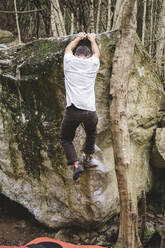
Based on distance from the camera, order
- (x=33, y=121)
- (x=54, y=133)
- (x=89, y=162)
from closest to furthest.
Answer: (x=89, y=162), (x=54, y=133), (x=33, y=121)

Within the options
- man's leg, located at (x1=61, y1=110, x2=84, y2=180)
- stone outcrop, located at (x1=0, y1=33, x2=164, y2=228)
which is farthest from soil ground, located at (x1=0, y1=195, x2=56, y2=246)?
man's leg, located at (x1=61, y1=110, x2=84, y2=180)

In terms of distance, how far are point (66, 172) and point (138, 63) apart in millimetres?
2015

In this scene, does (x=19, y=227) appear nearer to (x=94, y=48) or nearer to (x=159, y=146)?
(x=159, y=146)

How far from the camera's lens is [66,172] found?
3.52 metres

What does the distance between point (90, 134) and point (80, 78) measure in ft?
2.41

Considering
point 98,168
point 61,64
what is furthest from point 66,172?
point 61,64

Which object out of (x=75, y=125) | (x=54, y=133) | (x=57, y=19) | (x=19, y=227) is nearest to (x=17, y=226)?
(x=19, y=227)

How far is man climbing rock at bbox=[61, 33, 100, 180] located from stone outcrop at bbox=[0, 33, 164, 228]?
0.38 meters

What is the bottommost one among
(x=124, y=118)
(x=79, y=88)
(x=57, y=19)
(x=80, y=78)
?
(x=124, y=118)

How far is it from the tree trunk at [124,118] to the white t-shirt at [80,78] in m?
0.45

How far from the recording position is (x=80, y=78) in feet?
8.52

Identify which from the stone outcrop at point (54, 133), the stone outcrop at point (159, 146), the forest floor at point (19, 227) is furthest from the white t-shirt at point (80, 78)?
the forest floor at point (19, 227)

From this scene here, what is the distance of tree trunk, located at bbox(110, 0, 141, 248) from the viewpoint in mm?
2895

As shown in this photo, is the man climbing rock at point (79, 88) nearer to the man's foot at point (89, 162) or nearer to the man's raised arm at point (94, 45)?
the man's raised arm at point (94, 45)
